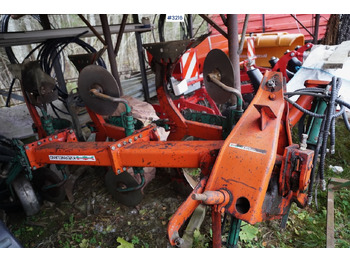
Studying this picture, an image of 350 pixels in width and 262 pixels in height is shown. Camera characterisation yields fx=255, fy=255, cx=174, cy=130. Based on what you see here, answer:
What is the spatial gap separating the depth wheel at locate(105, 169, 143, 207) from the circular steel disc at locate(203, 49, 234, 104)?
1200 mm

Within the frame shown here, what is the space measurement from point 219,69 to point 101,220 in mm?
1911

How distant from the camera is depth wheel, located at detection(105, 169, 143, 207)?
265 centimetres

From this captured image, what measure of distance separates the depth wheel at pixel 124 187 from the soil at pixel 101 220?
72 mm

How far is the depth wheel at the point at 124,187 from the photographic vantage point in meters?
2.65

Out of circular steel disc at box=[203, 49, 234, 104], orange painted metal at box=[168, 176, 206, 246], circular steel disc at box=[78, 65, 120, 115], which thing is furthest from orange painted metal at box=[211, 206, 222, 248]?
circular steel disc at box=[78, 65, 120, 115]

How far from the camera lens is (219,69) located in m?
2.14

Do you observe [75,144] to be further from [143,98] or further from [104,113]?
[143,98]

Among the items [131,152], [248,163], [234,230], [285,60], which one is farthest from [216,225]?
[285,60]

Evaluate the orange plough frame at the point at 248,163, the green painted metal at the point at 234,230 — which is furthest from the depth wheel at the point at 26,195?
the green painted metal at the point at 234,230

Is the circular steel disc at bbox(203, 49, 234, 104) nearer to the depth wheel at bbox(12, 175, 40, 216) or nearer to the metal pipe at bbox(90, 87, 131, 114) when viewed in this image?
the metal pipe at bbox(90, 87, 131, 114)

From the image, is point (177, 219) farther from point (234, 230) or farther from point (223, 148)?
point (223, 148)

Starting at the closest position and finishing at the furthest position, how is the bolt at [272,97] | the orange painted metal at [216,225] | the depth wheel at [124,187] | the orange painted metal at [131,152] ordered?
the orange painted metal at [216,225], the bolt at [272,97], the orange painted metal at [131,152], the depth wheel at [124,187]

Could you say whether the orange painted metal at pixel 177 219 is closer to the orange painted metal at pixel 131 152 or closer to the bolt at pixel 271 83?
the orange painted metal at pixel 131 152

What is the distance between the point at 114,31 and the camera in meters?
4.89
